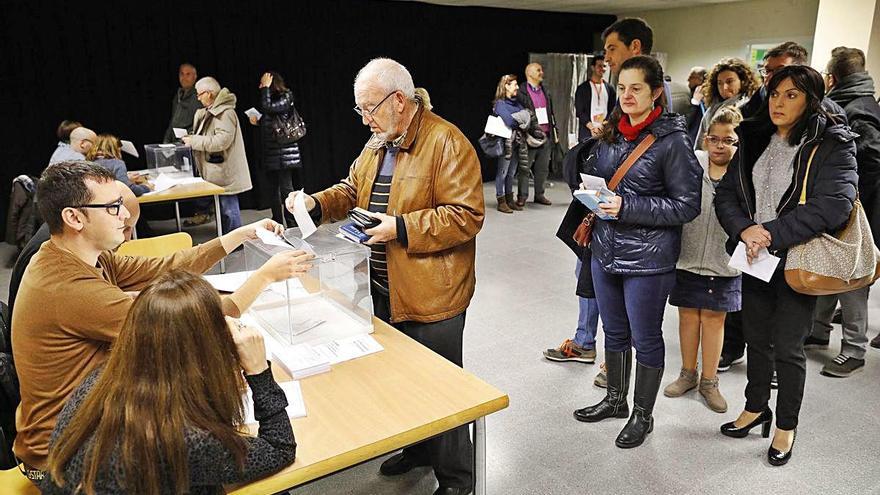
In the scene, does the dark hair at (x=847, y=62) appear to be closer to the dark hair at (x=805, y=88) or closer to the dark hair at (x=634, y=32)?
the dark hair at (x=634, y=32)

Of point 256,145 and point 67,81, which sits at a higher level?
point 67,81

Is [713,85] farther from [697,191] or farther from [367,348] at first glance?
[367,348]

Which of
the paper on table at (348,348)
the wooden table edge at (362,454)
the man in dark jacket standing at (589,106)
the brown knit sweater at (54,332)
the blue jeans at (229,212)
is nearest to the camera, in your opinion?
the wooden table edge at (362,454)

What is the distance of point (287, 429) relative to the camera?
143 cm

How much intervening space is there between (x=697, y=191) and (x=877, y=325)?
2516mm

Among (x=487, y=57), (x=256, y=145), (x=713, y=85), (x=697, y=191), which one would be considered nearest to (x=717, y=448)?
(x=697, y=191)

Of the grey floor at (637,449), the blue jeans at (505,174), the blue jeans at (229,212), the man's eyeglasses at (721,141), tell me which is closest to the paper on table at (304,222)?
the grey floor at (637,449)

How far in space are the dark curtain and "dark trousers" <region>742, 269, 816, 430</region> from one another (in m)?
6.22

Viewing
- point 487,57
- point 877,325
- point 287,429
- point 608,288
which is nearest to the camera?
point 287,429

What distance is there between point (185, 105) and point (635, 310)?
5173mm

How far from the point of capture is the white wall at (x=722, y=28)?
8031 millimetres

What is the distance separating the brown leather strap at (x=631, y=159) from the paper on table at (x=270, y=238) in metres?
1.29

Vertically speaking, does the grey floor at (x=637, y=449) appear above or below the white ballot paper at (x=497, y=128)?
below

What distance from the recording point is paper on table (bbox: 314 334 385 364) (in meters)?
1.99
